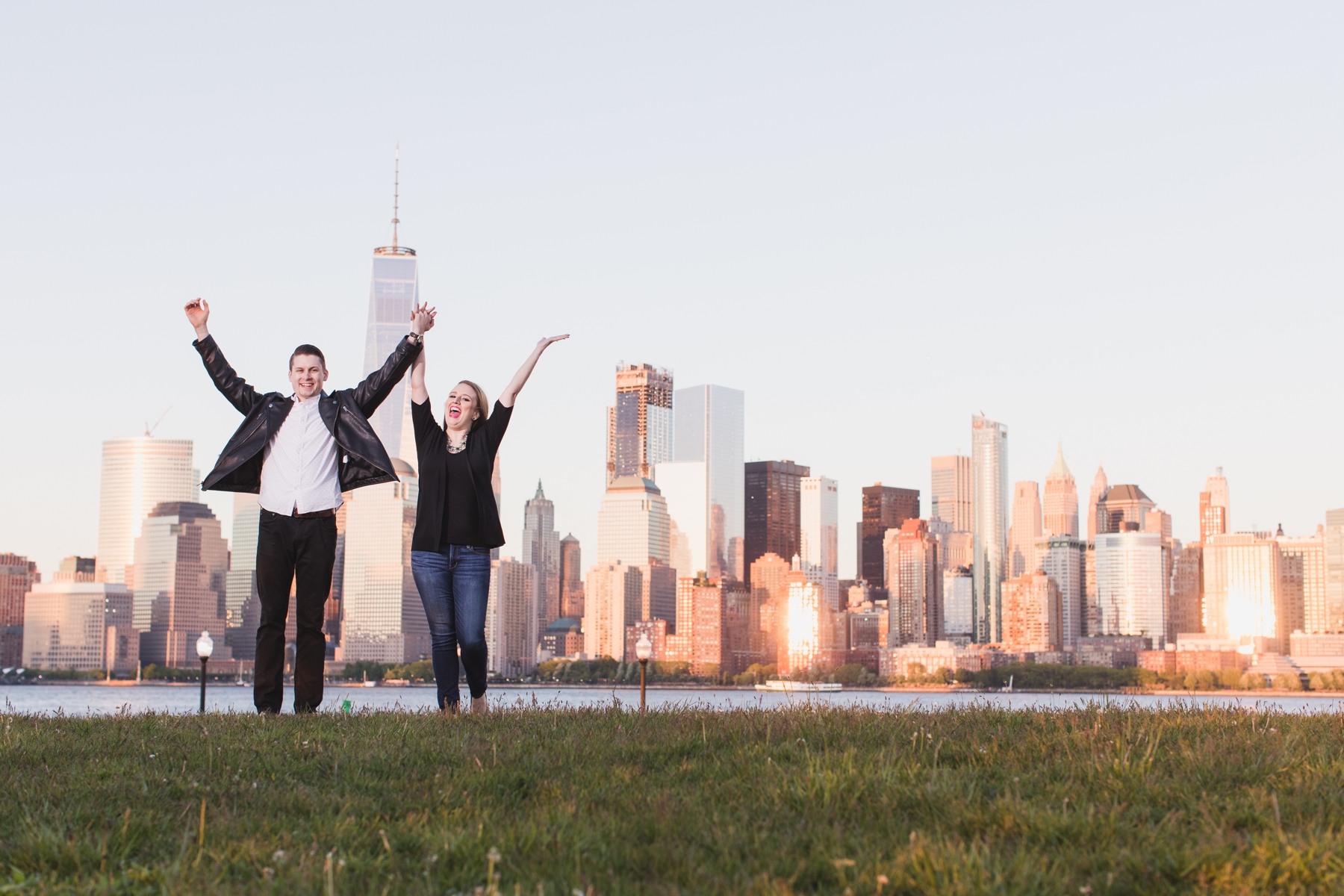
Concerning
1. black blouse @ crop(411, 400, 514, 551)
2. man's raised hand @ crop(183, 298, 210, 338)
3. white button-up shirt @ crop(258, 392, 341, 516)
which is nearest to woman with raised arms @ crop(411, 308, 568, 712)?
black blouse @ crop(411, 400, 514, 551)

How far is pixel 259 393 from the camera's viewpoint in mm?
10586

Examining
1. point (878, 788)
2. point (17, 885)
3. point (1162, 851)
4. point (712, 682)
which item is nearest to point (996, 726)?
point (878, 788)

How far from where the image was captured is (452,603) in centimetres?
1062

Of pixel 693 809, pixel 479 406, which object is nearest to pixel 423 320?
pixel 479 406

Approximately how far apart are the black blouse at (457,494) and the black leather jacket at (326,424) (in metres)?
0.36

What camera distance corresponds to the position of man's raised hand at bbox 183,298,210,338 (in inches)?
420

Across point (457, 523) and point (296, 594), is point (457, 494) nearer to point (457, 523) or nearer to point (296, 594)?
point (457, 523)

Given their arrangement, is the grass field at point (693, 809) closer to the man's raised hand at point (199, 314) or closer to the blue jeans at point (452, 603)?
the blue jeans at point (452, 603)

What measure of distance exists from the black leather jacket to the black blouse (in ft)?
1.19

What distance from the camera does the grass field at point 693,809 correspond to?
14.5 feet

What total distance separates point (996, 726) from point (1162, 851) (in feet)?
9.66

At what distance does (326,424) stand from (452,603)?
1744 mm

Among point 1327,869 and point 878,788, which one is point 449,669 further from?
point 1327,869

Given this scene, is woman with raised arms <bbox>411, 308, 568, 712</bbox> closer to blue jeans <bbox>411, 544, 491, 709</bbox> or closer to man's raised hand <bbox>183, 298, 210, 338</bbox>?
blue jeans <bbox>411, 544, 491, 709</bbox>
